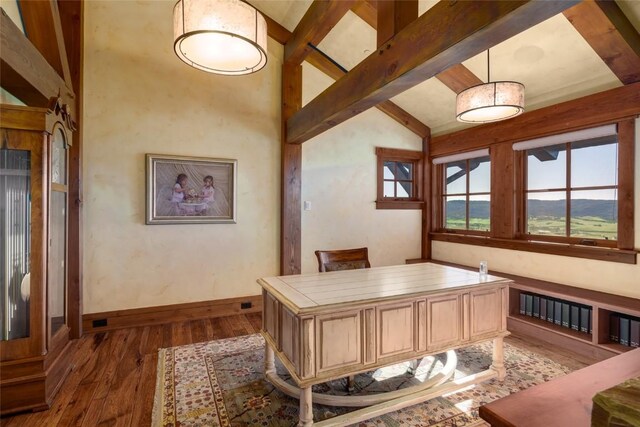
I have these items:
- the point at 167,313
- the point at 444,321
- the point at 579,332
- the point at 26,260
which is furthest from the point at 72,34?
the point at 579,332

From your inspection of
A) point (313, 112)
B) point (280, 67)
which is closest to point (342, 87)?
point (313, 112)

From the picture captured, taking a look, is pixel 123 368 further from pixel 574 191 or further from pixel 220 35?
pixel 574 191

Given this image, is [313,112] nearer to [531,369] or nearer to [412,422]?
[412,422]

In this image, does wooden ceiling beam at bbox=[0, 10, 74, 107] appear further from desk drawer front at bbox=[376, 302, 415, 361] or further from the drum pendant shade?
the drum pendant shade

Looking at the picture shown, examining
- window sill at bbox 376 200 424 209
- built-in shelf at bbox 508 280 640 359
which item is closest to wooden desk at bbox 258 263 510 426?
built-in shelf at bbox 508 280 640 359

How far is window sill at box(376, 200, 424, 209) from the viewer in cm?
441

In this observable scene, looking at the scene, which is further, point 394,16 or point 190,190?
point 190,190

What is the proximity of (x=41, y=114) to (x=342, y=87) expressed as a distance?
6.69 feet

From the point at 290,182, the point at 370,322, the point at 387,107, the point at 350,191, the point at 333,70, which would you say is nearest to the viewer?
the point at 370,322

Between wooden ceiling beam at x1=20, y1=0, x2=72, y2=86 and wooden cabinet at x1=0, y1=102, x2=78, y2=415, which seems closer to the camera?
wooden cabinet at x1=0, y1=102, x2=78, y2=415

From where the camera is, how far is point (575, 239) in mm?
3094

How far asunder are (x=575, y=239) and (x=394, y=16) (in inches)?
111

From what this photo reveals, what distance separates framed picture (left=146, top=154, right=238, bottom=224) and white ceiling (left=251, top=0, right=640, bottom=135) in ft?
5.98

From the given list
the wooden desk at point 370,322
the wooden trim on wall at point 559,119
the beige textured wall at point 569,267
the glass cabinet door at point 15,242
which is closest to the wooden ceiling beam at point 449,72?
the wooden trim on wall at point 559,119
